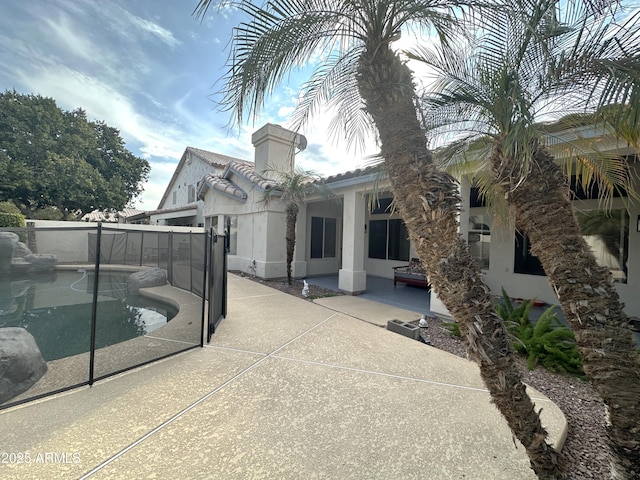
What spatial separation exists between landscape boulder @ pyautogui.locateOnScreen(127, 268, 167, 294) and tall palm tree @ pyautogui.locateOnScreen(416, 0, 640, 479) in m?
9.80

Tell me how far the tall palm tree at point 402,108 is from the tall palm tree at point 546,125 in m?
0.54

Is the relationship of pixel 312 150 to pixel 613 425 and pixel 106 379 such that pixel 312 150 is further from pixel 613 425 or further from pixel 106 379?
pixel 613 425

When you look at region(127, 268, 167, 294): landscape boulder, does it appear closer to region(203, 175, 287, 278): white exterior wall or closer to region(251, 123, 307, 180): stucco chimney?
region(203, 175, 287, 278): white exterior wall

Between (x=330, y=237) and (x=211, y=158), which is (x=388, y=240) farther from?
(x=211, y=158)

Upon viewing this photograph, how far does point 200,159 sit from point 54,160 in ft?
34.5

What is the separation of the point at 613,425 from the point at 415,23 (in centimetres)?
409

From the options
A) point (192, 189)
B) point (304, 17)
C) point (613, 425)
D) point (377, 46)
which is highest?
point (192, 189)

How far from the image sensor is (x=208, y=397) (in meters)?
3.47

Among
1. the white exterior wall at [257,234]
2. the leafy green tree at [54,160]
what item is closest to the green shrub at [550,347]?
the white exterior wall at [257,234]

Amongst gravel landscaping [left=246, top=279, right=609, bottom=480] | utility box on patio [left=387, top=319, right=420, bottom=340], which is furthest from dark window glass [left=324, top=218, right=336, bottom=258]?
gravel landscaping [left=246, top=279, right=609, bottom=480]

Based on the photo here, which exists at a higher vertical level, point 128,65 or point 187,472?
point 128,65

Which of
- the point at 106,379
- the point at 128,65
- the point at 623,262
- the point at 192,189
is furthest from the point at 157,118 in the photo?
the point at 623,262

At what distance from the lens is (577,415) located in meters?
3.43

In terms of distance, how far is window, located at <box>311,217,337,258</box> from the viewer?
13.6 m
